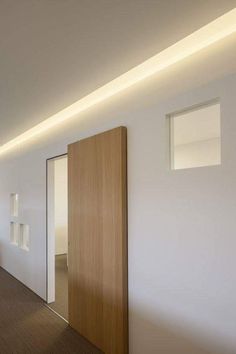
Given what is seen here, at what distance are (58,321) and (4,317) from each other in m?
0.74

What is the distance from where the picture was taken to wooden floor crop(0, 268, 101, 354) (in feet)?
8.72

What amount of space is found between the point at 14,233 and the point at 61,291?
176cm

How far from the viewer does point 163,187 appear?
2055 mm

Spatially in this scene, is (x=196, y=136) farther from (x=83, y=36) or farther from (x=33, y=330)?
(x=33, y=330)

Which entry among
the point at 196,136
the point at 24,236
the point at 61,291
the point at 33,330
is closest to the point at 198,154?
the point at 196,136

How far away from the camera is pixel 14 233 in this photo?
5.35 m

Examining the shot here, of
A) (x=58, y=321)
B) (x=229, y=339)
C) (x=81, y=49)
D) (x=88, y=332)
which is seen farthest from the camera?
(x=58, y=321)

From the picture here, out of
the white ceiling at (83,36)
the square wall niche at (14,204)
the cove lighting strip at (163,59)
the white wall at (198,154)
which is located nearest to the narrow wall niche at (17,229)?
the square wall niche at (14,204)

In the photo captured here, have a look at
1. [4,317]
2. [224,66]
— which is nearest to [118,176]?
[224,66]

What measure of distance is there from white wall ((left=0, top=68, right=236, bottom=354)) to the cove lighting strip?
10cm

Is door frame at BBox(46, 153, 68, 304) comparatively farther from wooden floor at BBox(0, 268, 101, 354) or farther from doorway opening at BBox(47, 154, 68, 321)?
wooden floor at BBox(0, 268, 101, 354)

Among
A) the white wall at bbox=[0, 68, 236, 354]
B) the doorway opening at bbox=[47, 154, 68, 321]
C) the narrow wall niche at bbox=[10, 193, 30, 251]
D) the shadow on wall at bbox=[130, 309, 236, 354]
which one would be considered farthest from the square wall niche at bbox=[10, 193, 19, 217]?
the shadow on wall at bbox=[130, 309, 236, 354]

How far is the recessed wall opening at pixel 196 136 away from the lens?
2004 millimetres

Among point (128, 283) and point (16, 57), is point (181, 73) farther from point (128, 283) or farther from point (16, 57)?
point (128, 283)
